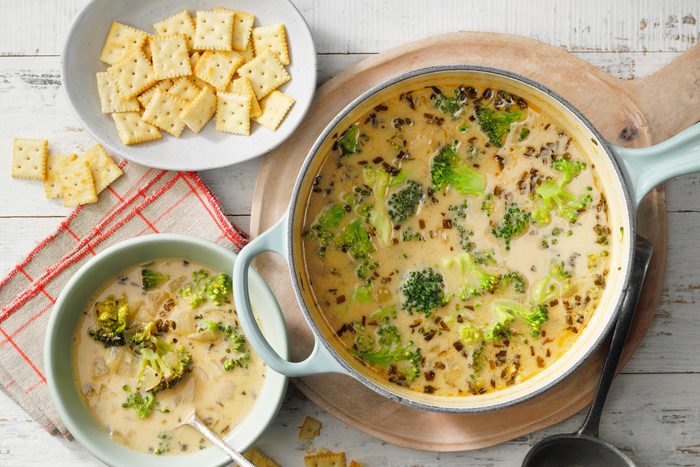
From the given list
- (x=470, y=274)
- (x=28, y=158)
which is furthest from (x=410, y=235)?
(x=28, y=158)

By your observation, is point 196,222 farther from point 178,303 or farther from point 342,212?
point 342,212

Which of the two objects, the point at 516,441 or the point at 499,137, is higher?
the point at 499,137

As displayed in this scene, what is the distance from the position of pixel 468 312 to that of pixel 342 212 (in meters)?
0.50

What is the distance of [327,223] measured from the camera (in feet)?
7.60

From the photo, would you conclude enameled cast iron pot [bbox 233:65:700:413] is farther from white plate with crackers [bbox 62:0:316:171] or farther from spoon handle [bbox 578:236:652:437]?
white plate with crackers [bbox 62:0:316:171]

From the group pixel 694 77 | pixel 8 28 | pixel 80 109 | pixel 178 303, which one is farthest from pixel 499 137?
pixel 8 28

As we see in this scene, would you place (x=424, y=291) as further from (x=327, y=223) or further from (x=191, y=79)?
(x=191, y=79)

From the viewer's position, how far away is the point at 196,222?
8.21 ft

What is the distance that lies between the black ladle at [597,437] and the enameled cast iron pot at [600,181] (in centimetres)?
12

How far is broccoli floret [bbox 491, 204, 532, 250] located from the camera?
227 centimetres

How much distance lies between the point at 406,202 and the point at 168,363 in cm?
95

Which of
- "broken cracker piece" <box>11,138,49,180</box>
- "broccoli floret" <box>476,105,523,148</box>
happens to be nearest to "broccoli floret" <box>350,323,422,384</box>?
"broccoli floret" <box>476,105,523,148</box>

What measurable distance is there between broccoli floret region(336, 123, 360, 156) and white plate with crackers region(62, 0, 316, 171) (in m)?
0.23

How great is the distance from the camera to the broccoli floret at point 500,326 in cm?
227
